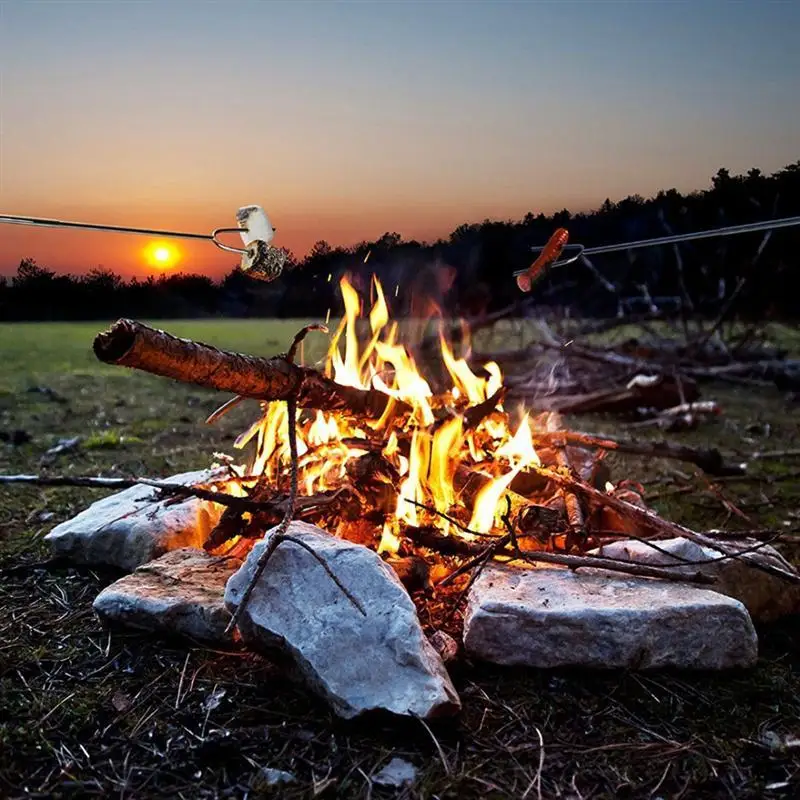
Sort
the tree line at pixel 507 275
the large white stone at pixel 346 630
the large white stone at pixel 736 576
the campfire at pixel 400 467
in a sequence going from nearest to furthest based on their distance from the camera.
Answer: the large white stone at pixel 346 630, the large white stone at pixel 736 576, the campfire at pixel 400 467, the tree line at pixel 507 275

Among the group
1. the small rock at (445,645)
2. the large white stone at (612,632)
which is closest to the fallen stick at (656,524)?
the large white stone at (612,632)

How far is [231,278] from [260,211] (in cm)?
159

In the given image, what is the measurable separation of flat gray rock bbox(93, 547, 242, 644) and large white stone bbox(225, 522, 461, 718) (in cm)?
20

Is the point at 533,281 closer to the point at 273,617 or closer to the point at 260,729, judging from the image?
the point at 273,617

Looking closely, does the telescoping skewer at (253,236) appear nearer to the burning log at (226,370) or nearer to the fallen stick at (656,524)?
the burning log at (226,370)

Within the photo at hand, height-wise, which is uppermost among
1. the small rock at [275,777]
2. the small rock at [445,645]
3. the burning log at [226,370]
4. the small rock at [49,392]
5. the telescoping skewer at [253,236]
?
the telescoping skewer at [253,236]

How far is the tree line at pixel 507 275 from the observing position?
14.4 feet

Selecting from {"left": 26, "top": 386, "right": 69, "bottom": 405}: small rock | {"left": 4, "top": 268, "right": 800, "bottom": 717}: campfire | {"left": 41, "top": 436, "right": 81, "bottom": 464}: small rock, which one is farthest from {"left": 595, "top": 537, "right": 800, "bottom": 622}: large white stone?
{"left": 26, "top": 386, "right": 69, "bottom": 405}: small rock

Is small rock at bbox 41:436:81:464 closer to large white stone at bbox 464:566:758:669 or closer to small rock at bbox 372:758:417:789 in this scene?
large white stone at bbox 464:566:758:669

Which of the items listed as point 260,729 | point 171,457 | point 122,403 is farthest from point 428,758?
point 122,403

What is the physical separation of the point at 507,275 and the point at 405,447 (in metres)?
5.41

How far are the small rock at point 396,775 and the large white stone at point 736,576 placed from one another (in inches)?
54.0

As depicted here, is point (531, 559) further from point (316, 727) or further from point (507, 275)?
point (507, 275)

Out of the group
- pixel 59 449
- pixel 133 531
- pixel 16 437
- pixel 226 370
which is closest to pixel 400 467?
pixel 226 370
